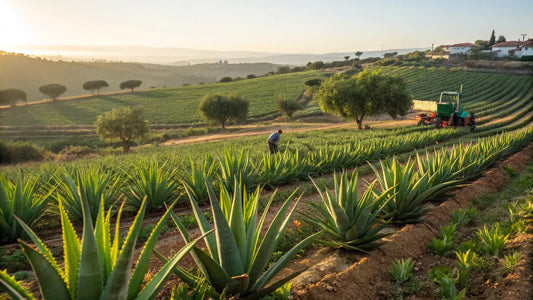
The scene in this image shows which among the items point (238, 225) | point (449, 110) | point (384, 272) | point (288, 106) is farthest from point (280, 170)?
point (288, 106)

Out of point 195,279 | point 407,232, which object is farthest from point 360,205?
point 195,279

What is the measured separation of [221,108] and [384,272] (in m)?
41.5

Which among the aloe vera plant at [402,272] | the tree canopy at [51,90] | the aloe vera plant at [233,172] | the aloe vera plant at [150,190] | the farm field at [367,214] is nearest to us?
the farm field at [367,214]

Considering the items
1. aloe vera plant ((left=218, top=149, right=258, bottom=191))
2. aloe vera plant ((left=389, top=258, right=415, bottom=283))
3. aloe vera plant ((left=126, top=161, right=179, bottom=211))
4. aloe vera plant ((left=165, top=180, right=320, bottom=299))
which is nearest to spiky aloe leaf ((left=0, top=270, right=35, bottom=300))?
aloe vera plant ((left=165, top=180, right=320, bottom=299))

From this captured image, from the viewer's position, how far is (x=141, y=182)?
645 centimetres

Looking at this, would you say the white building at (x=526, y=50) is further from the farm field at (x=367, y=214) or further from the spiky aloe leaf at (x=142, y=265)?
the spiky aloe leaf at (x=142, y=265)

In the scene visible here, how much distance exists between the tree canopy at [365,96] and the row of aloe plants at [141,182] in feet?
60.0

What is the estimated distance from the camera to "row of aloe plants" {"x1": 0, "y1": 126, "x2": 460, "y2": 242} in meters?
5.23

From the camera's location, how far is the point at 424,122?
27.2m

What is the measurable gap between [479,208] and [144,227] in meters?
6.33

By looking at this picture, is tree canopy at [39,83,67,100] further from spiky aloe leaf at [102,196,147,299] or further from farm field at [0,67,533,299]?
spiky aloe leaf at [102,196,147,299]

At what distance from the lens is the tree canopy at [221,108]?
43750 millimetres

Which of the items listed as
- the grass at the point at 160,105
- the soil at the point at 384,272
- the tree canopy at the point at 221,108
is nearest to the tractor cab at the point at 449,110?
the soil at the point at 384,272

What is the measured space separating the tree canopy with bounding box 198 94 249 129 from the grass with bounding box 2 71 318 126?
5547mm
